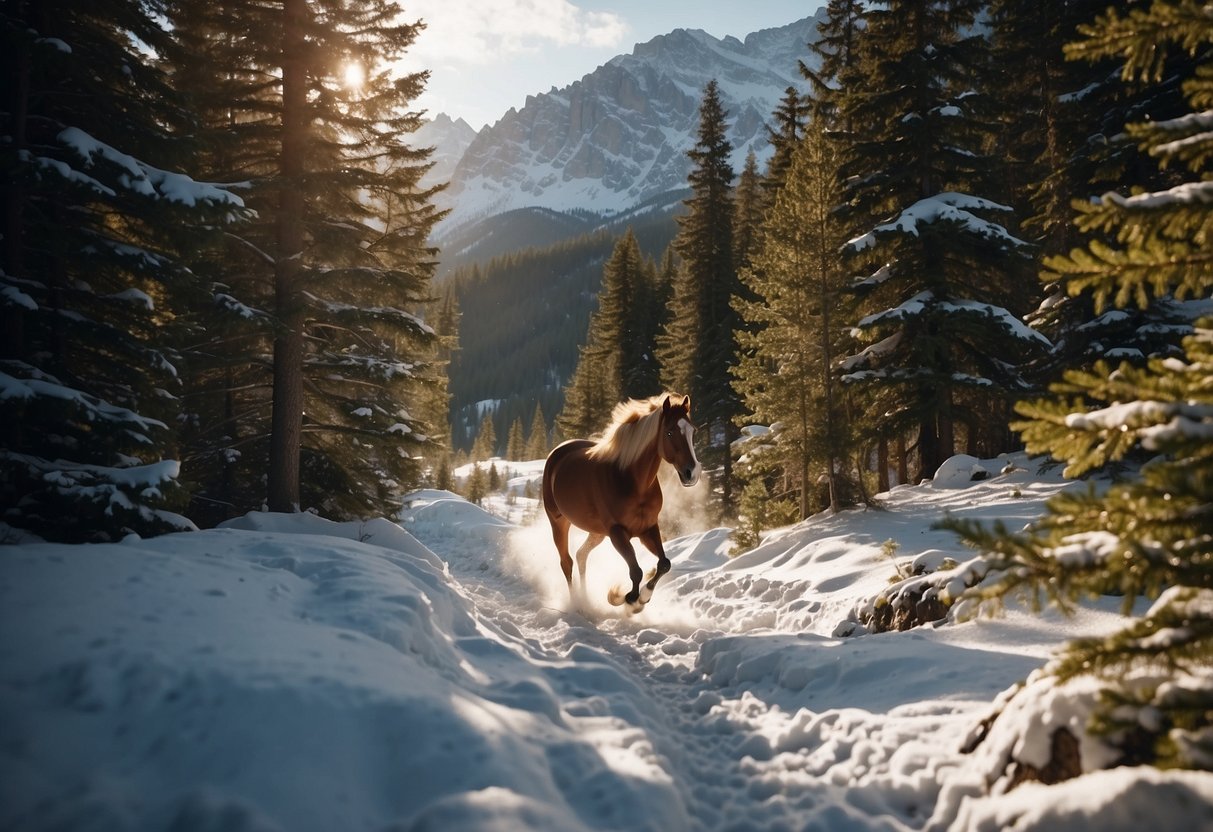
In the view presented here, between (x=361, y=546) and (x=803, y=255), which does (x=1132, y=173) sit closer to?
(x=803, y=255)

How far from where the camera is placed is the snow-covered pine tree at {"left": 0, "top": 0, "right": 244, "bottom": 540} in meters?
6.40

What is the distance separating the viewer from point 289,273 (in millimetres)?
10820

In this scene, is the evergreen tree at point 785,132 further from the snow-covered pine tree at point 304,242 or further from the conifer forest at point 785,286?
the snow-covered pine tree at point 304,242

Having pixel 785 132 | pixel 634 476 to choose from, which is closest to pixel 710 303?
pixel 785 132

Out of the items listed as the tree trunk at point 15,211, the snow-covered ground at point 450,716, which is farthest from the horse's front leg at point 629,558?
the tree trunk at point 15,211

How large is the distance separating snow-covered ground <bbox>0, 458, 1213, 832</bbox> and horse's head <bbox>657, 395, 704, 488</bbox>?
2.11 m

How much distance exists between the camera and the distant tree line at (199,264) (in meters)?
6.59

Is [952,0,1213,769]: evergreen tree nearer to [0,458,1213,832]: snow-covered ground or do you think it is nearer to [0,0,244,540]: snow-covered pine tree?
[0,458,1213,832]: snow-covered ground

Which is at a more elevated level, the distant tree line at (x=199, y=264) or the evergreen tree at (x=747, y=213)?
the evergreen tree at (x=747, y=213)

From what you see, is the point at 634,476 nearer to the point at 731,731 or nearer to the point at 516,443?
the point at 731,731

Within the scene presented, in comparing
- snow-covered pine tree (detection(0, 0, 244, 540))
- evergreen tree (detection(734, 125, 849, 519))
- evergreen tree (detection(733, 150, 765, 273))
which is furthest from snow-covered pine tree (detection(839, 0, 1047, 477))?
evergreen tree (detection(733, 150, 765, 273))

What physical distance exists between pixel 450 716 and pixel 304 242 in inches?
437

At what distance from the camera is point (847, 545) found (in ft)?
33.0

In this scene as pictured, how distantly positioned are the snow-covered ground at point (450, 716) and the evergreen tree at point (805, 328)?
564 centimetres
